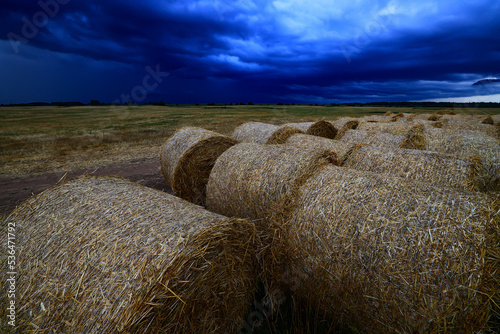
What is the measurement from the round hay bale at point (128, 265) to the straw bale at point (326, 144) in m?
3.47

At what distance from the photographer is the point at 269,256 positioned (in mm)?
3580

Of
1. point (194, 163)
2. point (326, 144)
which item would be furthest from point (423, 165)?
point (194, 163)

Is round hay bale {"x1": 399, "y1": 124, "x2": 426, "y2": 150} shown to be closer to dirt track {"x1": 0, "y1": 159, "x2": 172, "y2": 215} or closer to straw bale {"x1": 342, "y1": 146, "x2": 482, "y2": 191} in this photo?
straw bale {"x1": 342, "y1": 146, "x2": 482, "y2": 191}

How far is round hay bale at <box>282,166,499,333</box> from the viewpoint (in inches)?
92.3

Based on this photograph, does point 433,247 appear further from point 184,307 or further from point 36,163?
point 36,163

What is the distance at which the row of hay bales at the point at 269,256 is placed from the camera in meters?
2.34

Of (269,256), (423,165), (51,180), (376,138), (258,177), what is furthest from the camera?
(51,180)

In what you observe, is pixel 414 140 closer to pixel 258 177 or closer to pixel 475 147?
pixel 475 147

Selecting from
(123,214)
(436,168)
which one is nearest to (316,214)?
(123,214)

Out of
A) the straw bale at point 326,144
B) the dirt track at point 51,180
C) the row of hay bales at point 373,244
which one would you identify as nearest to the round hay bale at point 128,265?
the row of hay bales at point 373,244

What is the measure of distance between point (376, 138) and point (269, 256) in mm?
5961

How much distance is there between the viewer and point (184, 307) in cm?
255

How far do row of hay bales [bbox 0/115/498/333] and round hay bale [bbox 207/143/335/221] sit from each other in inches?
1.6

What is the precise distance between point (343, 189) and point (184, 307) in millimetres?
2271
